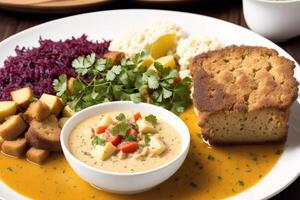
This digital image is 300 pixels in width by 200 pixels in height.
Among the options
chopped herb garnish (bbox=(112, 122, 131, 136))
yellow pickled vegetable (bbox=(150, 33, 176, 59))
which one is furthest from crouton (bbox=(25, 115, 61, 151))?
yellow pickled vegetable (bbox=(150, 33, 176, 59))

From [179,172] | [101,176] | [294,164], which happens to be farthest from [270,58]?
[101,176]

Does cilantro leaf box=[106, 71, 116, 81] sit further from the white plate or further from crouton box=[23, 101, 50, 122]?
the white plate

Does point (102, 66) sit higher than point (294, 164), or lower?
higher

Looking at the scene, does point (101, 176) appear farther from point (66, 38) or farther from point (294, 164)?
point (66, 38)

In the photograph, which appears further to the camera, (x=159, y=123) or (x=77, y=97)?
(x=77, y=97)

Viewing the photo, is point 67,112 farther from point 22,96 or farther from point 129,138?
point 129,138

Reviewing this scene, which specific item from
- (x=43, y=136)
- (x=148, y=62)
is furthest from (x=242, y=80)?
(x=43, y=136)

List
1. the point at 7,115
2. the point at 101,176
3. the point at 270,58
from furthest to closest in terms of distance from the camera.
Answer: the point at 270,58 → the point at 7,115 → the point at 101,176
